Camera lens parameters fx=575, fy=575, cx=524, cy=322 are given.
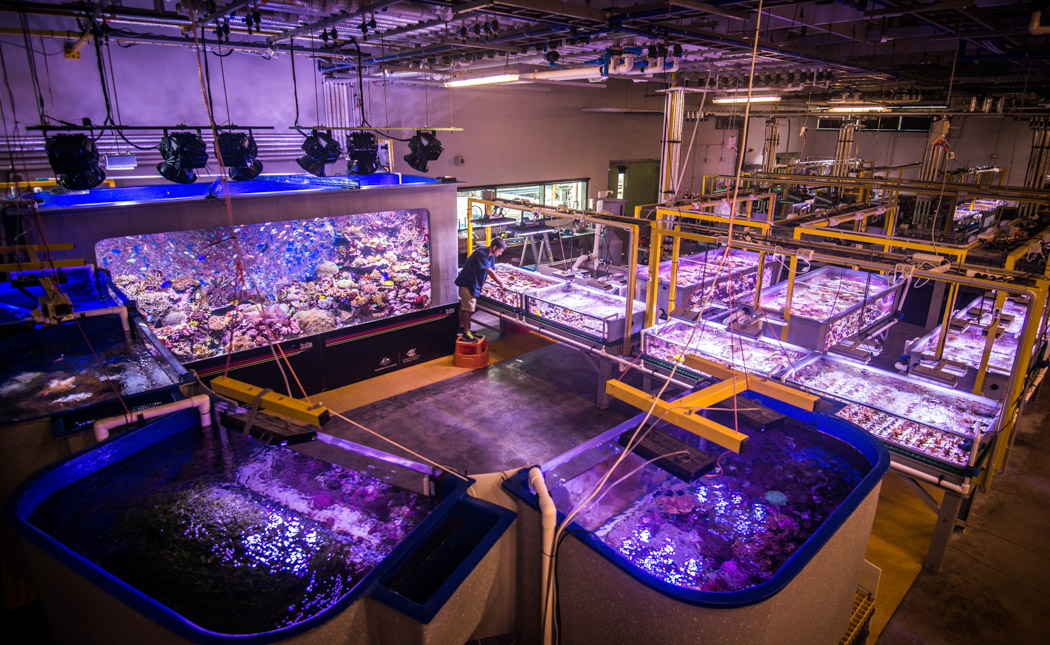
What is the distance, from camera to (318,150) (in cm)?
693

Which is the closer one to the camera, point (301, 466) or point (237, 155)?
point (301, 466)

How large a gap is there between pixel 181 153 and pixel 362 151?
6.38 ft

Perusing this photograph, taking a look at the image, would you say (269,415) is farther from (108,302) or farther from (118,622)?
(108,302)

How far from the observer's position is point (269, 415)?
2.88m

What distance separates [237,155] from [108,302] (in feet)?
7.05

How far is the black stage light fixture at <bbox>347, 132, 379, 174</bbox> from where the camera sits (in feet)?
23.0

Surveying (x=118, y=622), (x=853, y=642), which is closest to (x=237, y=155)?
(x=118, y=622)

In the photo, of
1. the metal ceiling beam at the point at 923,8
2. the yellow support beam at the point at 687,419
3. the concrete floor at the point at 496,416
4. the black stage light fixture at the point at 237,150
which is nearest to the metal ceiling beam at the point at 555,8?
the metal ceiling beam at the point at 923,8

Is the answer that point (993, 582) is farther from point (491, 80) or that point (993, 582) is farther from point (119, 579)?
point (491, 80)

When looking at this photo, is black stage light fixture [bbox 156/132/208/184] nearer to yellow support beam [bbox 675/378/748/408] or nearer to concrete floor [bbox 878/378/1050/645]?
yellow support beam [bbox 675/378/748/408]

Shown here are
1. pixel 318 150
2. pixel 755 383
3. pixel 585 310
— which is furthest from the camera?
pixel 585 310

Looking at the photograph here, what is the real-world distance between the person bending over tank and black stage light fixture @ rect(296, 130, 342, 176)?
2.50 metres

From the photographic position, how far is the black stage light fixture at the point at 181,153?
609cm

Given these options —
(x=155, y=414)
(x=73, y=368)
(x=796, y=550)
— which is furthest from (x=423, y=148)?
(x=796, y=550)
